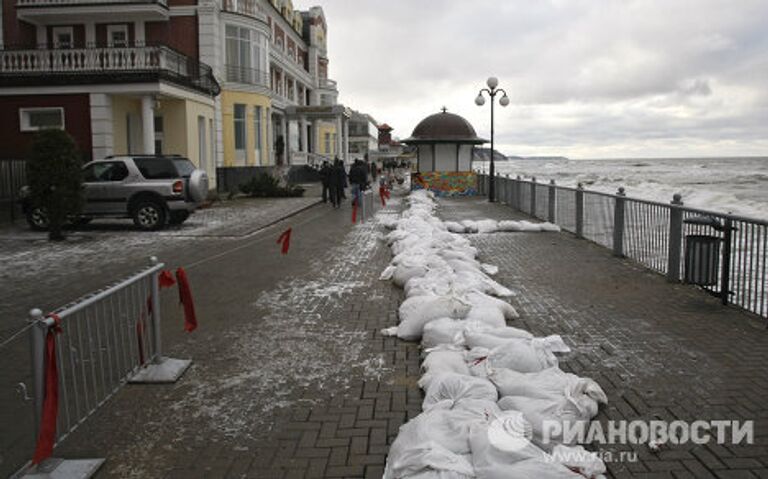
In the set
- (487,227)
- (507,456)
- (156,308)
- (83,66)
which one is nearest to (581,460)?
(507,456)

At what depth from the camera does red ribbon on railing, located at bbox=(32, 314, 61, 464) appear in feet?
11.8

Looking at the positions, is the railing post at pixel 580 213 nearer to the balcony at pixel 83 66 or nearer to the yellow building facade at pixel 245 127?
the balcony at pixel 83 66

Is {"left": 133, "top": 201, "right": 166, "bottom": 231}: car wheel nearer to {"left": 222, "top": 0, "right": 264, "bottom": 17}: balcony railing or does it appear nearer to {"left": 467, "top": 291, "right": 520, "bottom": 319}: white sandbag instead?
{"left": 467, "top": 291, "right": 520, "bottom": 319}: white sandbag

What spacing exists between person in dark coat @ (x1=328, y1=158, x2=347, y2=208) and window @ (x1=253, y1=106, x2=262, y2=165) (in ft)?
→ 35.8

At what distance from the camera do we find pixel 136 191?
1598cm

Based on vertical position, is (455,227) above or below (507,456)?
above

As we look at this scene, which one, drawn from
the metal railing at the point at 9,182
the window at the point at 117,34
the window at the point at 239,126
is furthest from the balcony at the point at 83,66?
the window at the point at 239,126

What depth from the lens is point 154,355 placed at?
18.2ft

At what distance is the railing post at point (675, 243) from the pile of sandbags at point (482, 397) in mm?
3108

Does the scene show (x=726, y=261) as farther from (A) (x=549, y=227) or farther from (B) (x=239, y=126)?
(B) (x=239, y=126)

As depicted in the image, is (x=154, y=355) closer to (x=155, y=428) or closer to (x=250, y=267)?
(x=155, y=428)

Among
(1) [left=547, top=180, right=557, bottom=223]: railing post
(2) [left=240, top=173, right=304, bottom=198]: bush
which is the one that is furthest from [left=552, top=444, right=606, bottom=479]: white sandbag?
(2) [left=240, top=173, right=304, bottom=198]: bush

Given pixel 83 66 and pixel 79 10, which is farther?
pixel 79 10

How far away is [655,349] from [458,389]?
96.4 inches
